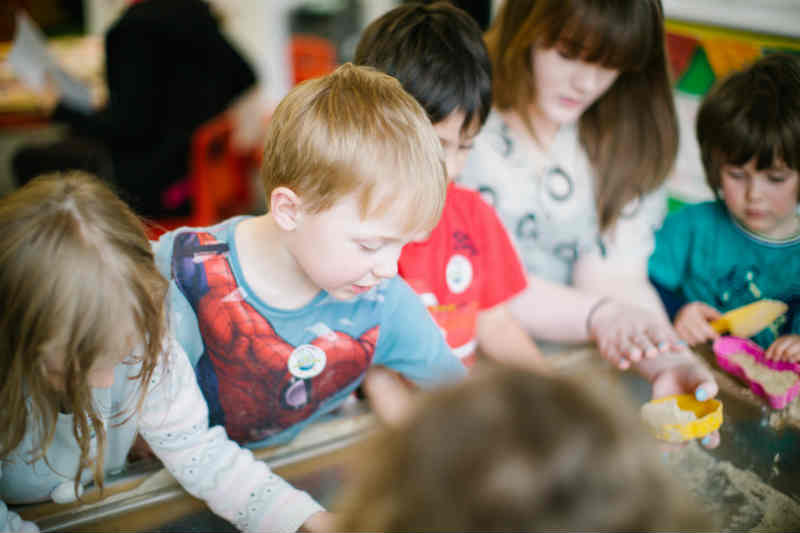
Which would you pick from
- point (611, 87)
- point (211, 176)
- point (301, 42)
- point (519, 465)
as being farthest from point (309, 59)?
point (519, 465)

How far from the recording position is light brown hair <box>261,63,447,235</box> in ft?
2.14

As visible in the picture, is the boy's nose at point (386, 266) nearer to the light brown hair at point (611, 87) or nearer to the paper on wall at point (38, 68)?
the light brown hair at point (611, 87)

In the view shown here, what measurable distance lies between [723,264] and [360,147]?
58 cm

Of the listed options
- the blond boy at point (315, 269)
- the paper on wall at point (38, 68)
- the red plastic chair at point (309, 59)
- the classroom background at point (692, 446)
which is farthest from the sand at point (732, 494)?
the red plastic chair at point (309, 59)

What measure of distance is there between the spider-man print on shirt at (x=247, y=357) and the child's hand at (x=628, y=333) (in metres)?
0.39

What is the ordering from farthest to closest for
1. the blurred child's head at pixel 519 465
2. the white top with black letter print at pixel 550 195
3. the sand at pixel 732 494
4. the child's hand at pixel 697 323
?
the white top with black letter print at pixel 550 195 < the child's hand at pixel 697 323 < the sand at pixel 732 494 < the blurred child's head at pixel 519 465

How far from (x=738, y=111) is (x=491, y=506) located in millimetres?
765

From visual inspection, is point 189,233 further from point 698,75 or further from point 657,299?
point 698,75

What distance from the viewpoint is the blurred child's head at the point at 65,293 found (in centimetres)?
52

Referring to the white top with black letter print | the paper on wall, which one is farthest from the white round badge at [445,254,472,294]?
the paper on wall

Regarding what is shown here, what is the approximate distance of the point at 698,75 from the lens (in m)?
1.13

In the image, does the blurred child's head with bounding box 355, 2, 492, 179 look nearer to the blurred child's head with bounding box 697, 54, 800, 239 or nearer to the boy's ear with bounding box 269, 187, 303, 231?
the boy's ear with bounding box 269, 187, 303, 231

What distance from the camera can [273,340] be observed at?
29.7 inches

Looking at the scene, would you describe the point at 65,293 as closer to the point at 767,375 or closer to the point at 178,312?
the point at 178,312
